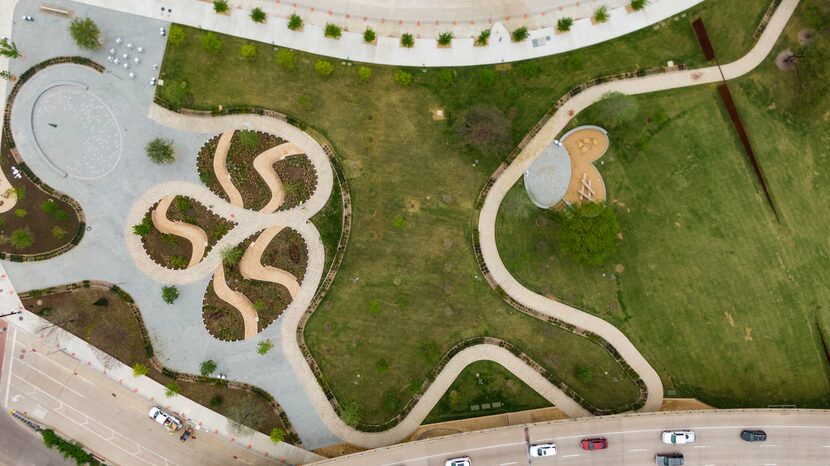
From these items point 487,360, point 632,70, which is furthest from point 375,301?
point 632,70

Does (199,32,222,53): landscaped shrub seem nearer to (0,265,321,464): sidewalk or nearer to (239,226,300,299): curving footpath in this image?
(239,226,300,299): curving footpath

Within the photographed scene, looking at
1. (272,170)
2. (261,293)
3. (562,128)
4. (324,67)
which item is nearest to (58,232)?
(261,293)

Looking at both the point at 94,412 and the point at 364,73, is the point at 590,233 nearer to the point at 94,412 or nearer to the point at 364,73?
the point at 364,73

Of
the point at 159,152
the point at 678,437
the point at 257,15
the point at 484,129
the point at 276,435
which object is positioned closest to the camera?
the point at 678,437

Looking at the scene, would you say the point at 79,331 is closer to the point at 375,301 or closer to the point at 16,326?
the point at 16,326

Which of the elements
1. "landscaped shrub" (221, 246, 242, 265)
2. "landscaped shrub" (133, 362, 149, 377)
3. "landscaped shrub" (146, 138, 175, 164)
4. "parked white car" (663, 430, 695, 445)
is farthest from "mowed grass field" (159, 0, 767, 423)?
"landscaped shrub" (133, 362, 149, 377)
